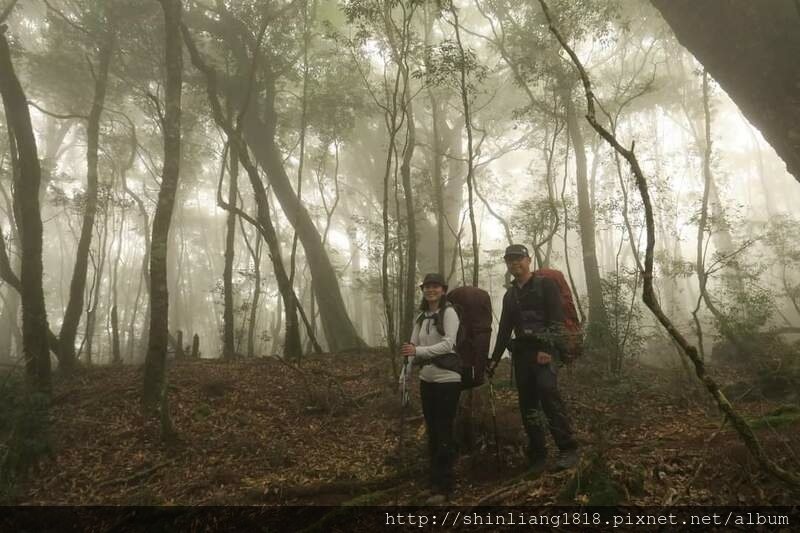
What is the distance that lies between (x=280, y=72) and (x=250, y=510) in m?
13.3

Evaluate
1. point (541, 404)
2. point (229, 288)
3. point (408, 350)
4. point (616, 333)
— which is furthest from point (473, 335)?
point (229, 288)

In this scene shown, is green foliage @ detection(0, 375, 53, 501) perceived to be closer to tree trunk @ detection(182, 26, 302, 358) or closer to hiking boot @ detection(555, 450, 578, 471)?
tree trunk @ detection(182, 26, 302, 358)

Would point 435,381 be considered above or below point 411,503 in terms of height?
above

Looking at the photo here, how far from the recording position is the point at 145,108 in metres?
16.3

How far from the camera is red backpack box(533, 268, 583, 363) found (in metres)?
4.41

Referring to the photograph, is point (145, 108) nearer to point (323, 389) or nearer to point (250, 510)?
point (323, 389)

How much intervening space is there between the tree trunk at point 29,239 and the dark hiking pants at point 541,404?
25.2 ft

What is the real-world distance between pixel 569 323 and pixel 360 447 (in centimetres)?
354

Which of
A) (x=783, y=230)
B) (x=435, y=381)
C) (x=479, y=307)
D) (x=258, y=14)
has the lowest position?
(x=435, y=381)

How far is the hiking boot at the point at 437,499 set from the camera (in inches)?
162

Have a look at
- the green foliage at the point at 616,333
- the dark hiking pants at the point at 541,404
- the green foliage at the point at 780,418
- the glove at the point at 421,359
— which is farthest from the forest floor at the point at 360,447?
the glove at the point at 421,359

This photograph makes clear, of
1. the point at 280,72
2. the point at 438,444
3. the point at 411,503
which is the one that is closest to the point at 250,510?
the point at 411,503

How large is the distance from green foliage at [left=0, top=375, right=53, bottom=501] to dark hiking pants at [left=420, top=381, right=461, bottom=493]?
5.15 m

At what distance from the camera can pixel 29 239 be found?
7930 millimetres
